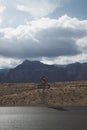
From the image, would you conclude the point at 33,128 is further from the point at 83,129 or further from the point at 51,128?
the point at 83,129

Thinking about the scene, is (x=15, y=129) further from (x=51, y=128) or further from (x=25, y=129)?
(x=51, y=128)

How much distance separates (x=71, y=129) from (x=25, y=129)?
14695 mm

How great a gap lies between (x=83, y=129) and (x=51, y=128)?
35.6ft

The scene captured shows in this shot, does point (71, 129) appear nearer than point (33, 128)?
Yes

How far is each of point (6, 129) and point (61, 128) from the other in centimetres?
1757

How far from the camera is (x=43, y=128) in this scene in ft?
345

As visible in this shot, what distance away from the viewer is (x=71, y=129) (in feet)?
328

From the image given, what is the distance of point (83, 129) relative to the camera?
325 feet

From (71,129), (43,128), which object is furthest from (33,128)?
(71,129)

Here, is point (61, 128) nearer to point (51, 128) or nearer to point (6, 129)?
point (51, 128)

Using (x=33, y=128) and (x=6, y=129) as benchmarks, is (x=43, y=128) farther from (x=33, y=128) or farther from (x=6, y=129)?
(x=6, y=129)

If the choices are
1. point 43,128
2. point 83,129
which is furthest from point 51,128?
point 83,129

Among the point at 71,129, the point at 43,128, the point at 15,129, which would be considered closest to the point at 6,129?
the point at 15,129

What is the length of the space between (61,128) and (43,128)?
6.09 metres
